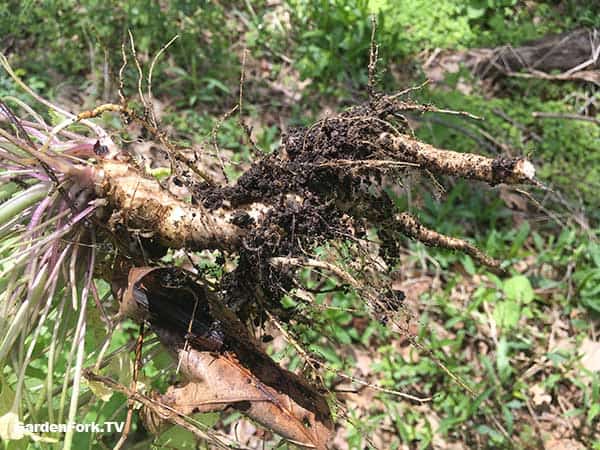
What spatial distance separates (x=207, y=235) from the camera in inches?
57.2

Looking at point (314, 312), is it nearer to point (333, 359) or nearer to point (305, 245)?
point (305, 245)

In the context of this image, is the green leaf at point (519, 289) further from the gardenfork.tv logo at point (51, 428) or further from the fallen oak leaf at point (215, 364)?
the gardenfork.tv logo at point (51, 428)

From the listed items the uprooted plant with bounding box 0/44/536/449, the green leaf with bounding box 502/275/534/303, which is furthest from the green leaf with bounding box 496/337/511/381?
the uprooted plant with bounding box 0/44/536/449

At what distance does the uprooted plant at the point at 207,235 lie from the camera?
4.54 ft

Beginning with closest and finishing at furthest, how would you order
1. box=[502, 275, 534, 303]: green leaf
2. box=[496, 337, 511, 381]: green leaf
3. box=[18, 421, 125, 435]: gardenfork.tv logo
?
1. box=[18, 421, 125, 435]: gardenfork.tv logo
2. box=[496, 337, 511, 381]: green leaf
3. box=[502, 275, 534, 303]: green leaf

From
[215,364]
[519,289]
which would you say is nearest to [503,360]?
[519,289]

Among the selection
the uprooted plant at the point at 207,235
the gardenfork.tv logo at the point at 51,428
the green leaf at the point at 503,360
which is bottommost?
the green leaf at the point at 503,360

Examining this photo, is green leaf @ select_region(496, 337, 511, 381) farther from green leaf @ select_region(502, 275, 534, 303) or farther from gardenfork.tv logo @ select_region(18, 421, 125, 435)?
gardenfork.tv logo @ select_region(18, 421, 125, 435)

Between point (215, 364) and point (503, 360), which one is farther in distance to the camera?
point (503, 360)

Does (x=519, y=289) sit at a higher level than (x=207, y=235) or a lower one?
lower

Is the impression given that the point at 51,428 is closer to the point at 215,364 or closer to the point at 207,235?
the point at 215,364

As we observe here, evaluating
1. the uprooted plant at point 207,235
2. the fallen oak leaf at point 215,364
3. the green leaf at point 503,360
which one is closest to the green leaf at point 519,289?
the green leaf at point 503,360

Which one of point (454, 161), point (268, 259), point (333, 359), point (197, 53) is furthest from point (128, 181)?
point (197, 53)

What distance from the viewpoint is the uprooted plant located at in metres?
1.38
